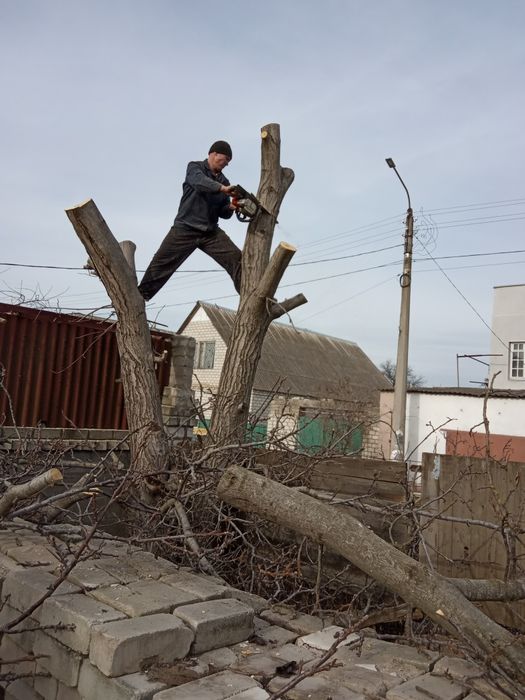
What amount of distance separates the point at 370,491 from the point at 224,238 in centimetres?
257

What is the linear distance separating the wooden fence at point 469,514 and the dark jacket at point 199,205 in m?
2.79

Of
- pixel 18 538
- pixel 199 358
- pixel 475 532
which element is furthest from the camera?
pixel 199 358

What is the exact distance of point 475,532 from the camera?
4457 millimetres

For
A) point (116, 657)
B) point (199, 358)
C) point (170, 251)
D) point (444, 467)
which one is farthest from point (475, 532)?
point (199, 358)

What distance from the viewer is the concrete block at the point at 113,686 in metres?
2.24

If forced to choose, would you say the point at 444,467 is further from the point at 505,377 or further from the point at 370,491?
the point at 505,377

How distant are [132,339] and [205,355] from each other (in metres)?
19.7

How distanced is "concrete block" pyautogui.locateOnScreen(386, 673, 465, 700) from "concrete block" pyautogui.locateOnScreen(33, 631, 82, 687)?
1.33 m

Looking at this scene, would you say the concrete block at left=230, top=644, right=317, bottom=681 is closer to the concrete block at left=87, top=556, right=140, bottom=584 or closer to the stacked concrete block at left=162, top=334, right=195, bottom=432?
the concrete block at left=87, top=556, right=140, bottom=584

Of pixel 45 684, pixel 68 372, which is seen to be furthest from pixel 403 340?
pixel 45 684

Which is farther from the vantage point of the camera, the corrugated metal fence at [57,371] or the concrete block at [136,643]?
the corrugated metal fence at [57,371]

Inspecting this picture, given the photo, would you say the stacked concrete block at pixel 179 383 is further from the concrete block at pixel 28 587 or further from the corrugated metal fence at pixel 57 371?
the concrete block at pixel 28 587

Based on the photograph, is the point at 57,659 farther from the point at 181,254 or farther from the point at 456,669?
the point at 181,254

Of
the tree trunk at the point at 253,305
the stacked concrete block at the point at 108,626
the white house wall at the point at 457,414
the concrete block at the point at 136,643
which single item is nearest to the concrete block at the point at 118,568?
the stacked concrete block at the point at 108,626
